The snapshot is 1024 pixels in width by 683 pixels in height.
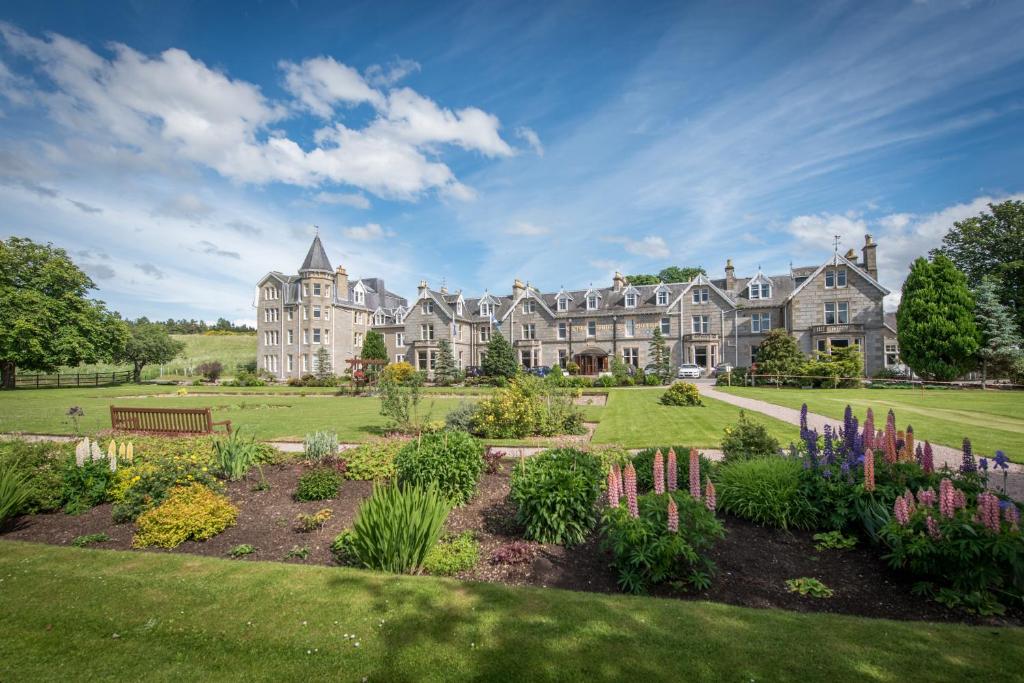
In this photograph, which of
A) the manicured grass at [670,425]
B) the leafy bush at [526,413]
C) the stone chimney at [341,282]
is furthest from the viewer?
the stone chimney at [341,282]

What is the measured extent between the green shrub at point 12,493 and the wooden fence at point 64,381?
4784 centimetres

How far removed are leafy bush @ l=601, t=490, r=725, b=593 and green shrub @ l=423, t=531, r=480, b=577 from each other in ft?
5.55

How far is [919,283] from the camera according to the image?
35.0m

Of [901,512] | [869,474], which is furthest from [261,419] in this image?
[901,512]

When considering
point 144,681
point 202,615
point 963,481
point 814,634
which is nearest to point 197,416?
point 202,615

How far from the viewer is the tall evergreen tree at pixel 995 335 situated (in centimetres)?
3281

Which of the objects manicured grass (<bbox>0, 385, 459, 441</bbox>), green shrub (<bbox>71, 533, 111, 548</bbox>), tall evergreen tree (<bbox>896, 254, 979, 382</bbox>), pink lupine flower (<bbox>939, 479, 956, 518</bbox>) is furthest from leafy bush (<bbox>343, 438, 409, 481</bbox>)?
tall evergreen tree (<bbox>896, 254, 979, 382</bbox>)

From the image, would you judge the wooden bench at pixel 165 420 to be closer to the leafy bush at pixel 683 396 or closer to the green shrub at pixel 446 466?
the green shrub at pixel 446 466

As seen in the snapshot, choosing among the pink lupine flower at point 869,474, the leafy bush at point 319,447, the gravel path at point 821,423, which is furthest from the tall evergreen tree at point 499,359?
the pink lupine flower at point 869,474

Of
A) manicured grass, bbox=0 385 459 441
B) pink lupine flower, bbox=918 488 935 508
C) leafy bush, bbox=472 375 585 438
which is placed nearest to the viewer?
pink lupine flower, bbox=918 488 935 508

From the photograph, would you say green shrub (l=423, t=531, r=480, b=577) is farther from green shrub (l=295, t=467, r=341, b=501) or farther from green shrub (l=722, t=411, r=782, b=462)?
green shrub (l=722, t=411, r=782, b=462)

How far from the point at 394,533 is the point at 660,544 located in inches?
115

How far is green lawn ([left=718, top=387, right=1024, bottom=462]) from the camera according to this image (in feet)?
39.7

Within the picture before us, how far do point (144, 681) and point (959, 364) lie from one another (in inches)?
1803
